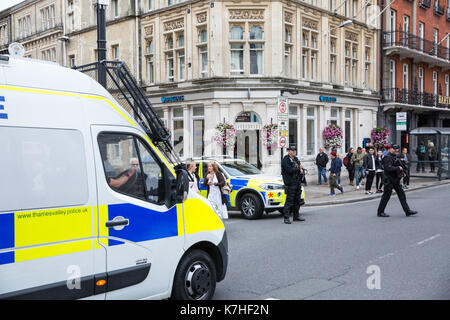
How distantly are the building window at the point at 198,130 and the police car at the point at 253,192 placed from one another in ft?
34.1

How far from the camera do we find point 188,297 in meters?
5.45

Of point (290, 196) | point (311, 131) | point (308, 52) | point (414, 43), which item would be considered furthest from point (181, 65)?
point (414, 43)

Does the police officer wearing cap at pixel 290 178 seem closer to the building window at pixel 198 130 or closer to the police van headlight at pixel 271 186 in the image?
the police van headlight at pixel 271 186

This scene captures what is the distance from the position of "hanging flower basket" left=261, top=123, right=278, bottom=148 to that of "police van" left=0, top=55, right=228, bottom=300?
56.6 feet

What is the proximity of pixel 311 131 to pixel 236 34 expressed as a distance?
671 centimetres

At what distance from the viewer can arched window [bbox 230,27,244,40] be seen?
23.4 meters

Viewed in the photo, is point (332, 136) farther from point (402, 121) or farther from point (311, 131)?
point (402, 121)

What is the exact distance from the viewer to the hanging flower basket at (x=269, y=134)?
74.6 feet

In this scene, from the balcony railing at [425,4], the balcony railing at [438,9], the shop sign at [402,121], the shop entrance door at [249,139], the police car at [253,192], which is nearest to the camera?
the police car at [253,192]

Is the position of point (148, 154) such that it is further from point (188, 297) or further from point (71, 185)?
point (188, 297)

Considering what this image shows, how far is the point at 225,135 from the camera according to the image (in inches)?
887

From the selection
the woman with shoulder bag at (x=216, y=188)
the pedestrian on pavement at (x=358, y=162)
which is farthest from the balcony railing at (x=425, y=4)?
the woman with shoulder bag at (x=216, y=188)

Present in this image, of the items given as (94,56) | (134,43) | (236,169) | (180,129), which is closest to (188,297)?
(236,169)

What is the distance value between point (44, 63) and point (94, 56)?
89.2 ft
